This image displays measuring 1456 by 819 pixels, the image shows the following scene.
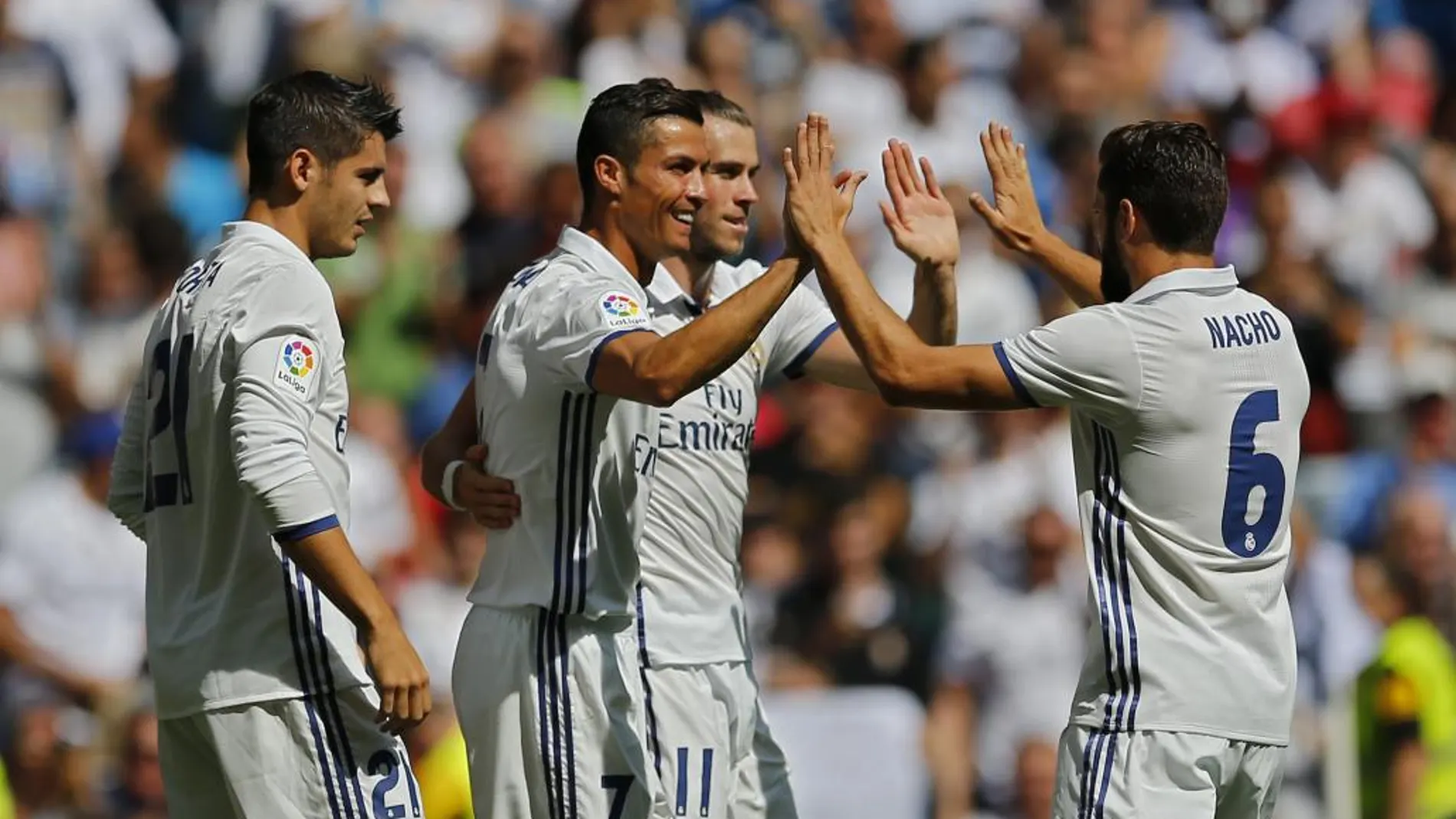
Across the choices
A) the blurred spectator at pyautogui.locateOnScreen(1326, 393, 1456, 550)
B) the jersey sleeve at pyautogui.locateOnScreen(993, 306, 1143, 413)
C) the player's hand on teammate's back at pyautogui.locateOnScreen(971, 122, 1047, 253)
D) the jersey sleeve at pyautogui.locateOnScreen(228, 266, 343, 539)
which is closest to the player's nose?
the jersey sleeve at pyautogui.locateOnScreen(228, 266, 343, 539)

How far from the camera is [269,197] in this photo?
576cm

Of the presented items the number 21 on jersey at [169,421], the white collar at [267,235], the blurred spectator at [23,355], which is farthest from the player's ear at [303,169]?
the blurred spectator at [23,355]

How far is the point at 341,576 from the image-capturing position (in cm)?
522

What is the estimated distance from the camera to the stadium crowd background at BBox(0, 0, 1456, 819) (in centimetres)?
1070

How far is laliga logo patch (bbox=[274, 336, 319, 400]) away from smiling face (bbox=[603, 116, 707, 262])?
1.19 meters

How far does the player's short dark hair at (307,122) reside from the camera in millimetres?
5699

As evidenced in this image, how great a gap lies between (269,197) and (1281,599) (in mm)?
2809

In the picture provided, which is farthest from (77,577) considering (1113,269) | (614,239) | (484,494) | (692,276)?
(1113,269)

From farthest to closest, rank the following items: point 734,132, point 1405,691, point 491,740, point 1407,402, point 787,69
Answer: point 787,69 < point 1407,402 < point 1405,691 < point 734,132 < point 491,740

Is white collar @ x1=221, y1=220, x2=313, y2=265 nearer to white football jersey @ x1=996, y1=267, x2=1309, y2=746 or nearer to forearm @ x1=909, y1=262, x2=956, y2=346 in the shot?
white football jersey @ x1=996, y1=267, x2=1309, y2=746

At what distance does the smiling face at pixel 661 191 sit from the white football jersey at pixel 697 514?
56cm

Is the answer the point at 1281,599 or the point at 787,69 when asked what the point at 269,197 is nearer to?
the point at 1281,599

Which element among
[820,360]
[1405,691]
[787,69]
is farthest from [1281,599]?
[787,69]

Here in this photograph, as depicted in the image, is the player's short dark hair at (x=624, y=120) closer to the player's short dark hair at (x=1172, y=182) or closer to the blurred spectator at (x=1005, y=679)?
the player's short dark hair at (x=1172, y=182)
